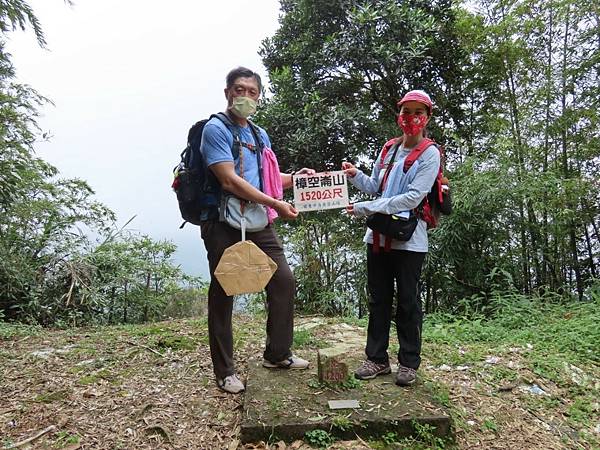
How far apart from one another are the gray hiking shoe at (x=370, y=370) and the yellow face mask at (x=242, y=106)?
1.62 metres

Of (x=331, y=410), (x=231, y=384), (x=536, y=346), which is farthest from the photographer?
(x=536, y=346)

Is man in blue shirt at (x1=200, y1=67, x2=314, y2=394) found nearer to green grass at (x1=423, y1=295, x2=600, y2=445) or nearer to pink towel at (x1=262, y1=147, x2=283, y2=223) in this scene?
pink towel at (x1=262, y1=147, x2=283, y2=223)

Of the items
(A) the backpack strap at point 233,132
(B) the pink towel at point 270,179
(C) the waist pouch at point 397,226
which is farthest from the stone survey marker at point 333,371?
(A) the backpack strap at point 233,132

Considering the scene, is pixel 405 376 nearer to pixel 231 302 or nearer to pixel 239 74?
pixel 231 302

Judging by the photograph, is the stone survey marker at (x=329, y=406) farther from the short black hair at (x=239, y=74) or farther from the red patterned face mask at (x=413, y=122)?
the short black hair at (x=239, y=74)

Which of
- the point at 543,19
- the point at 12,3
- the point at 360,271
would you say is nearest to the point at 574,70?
the point at 543,19

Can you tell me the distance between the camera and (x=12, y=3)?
3006 millimetres

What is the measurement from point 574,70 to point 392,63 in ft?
6.63

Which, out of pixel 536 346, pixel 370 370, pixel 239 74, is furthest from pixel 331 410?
pixel 536 346

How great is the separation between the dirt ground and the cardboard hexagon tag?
66 centimetres

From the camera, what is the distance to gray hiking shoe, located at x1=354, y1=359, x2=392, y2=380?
255cm

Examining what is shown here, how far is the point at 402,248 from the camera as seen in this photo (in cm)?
239

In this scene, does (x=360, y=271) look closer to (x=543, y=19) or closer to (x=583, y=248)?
(x=583, y=248)

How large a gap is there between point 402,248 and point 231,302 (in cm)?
101
